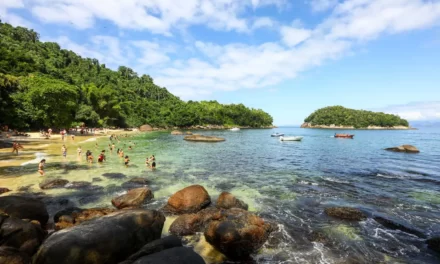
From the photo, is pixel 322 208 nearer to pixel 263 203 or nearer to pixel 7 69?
pixel 263 203

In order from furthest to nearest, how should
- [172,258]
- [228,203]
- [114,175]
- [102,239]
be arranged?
[114,175], [228,203], [102,239], [172,258]

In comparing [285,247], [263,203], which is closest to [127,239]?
[285,247]

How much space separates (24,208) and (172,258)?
9336 millimetres

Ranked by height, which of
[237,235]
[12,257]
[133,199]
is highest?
[12,257]

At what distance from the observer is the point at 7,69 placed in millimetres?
68625

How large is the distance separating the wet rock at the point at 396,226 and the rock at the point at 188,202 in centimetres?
1020

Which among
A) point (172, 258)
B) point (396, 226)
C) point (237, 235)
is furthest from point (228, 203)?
point (396, 226)

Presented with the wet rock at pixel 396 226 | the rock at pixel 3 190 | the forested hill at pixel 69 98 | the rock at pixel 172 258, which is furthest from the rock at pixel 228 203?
the forested hill at pixel 69 98

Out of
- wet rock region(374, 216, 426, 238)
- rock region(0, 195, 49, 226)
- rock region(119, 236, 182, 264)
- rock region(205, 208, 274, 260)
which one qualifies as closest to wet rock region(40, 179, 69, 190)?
rock region(0, 195, 49, 226)

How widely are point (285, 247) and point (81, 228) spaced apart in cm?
830

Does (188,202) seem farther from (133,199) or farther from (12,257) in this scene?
(12,257)

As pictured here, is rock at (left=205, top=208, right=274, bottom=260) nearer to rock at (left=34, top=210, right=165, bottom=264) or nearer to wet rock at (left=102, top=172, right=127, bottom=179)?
rock at (left=34, top=210, right=165, bottom=264)

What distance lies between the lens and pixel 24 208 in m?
11.6

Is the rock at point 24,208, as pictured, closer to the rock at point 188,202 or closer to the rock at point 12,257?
the rock at point 12,257
